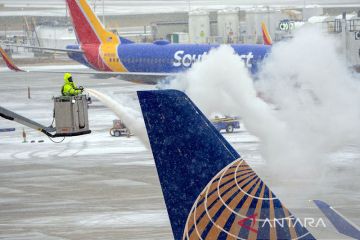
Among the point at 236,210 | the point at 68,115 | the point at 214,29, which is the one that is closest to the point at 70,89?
the point at 68,115

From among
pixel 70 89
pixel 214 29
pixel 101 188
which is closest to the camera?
pixel 70 89

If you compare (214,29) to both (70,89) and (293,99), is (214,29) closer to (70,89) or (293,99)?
(293,99)

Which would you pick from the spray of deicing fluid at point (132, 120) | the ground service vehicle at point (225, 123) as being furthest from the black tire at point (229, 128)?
the spray of deicing fluid at point (132, 120)

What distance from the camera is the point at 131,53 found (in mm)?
66312

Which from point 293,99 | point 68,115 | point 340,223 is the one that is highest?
point 68,115

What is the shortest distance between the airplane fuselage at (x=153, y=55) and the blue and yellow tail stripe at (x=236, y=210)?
42089 millimetres

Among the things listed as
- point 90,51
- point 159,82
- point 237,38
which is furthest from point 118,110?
point 237,38

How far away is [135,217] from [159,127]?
13.0 meters

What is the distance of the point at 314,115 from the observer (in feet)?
108

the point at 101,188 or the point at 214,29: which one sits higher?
the point at 101,188

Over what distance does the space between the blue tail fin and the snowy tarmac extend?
58.0 inches

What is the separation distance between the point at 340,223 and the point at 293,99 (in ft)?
69.8

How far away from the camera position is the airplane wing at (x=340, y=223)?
15180 mm

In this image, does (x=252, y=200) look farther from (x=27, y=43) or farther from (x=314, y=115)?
(x=27, y=43)
